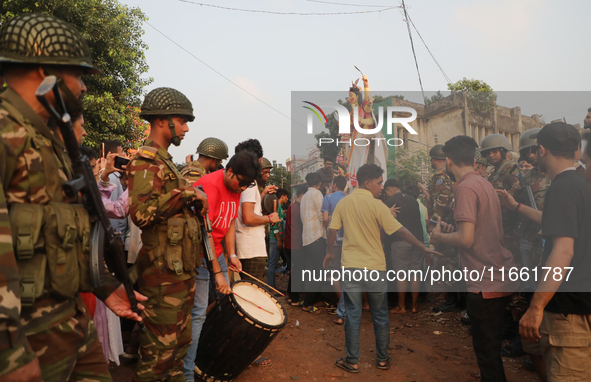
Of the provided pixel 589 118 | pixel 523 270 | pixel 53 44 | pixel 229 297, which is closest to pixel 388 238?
pixel 523 270

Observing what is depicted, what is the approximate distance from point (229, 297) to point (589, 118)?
3.76 metres

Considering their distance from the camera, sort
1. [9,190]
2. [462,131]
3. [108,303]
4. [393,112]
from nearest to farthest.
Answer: [9,190] < [108,303] < [462,131] < [393,112]

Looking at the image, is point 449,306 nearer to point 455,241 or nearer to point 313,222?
point 313,222

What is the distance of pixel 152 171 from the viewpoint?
8.27 ft

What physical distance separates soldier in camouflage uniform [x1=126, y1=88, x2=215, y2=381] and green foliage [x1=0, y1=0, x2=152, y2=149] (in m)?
9.64

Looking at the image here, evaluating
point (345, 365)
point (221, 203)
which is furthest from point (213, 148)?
point (345, 365)

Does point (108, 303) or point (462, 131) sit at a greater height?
point (462, 131)

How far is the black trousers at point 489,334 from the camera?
10.0ft

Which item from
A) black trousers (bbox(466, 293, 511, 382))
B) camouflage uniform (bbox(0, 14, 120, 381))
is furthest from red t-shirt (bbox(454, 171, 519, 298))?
camouflage uniform (bbox(0, 14, 120, 381))

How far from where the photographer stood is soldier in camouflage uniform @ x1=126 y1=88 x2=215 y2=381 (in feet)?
8.02

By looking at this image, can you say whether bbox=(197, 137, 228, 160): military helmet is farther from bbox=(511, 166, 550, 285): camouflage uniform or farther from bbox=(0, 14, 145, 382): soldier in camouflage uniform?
bbox=(511, 166, 550, 285): camouflage uniform

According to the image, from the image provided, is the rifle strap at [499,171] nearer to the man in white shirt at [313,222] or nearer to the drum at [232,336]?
the man in white shirt at [313,222]

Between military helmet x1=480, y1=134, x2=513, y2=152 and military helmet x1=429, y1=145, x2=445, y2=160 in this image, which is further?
military helmet x1=429, y1=145, x2=445, y2=160

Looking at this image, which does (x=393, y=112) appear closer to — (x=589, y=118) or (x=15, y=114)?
(x=589, y=118)
